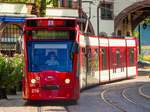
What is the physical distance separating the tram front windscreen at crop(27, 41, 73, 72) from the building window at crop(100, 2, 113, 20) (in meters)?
48.5

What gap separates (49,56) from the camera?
24984mm

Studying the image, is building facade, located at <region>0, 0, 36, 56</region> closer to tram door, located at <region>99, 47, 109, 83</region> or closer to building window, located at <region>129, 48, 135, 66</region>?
building window, located at <region>129, 48, 135, 66</region>

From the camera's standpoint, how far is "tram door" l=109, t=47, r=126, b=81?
137 ft

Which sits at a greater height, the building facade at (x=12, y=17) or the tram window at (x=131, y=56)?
the building facade at (x=12, y=17)

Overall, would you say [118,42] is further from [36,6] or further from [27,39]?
[27,39]

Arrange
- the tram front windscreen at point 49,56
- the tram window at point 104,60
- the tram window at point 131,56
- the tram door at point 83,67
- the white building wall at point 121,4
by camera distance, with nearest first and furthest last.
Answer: the tram front windscreen at point 49,56
the tram door at point 83,67
the tram window at point 104,60
the tram window at point 131,56
the white building wall at point 121,4

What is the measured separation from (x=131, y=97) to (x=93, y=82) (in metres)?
7.43

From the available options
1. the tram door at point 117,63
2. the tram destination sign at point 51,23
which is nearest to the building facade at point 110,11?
the tram door at point 117,63

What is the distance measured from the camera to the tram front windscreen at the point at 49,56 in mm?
24906

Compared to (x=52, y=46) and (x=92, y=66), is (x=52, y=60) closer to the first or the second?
(x=52, y=46)

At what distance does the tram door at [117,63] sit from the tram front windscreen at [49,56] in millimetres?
16097

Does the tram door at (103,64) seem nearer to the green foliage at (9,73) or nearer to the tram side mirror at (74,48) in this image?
the green foliage at (9,73)

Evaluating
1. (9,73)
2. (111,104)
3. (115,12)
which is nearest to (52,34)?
(111,104)

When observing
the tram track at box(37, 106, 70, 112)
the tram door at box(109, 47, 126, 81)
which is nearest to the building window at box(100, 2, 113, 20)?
the tram door at box(109, 47, 126, 81)
